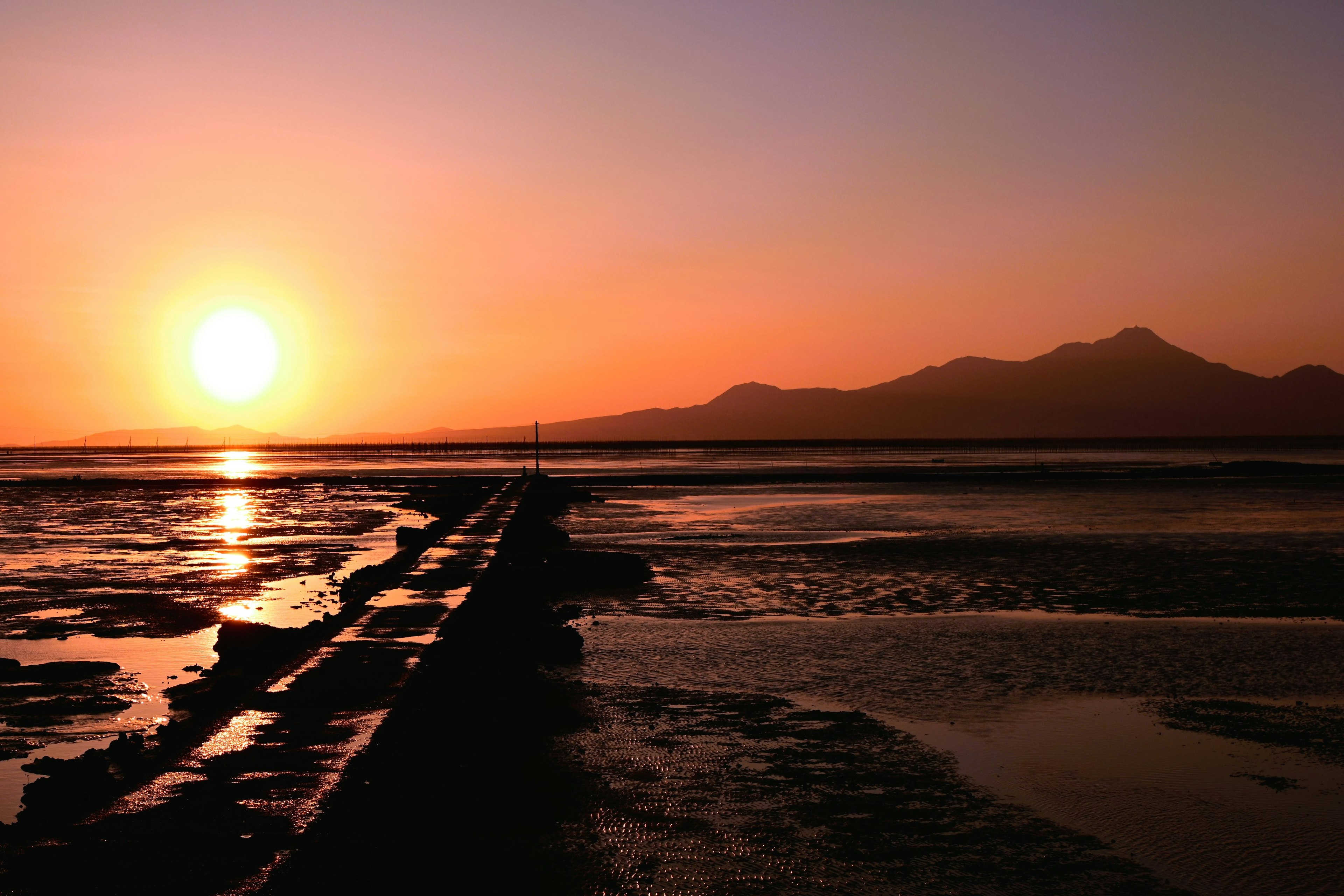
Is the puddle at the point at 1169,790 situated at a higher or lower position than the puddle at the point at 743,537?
higher

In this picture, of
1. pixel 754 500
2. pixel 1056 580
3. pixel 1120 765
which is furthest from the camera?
pixel 754 500

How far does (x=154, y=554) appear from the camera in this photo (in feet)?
84.8

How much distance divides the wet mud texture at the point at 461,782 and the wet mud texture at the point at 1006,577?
4866mm

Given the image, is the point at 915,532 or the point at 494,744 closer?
the point at 494,744

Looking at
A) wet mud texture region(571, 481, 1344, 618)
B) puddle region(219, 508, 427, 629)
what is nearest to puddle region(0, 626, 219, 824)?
puddle region(219, 508, 427, 629)

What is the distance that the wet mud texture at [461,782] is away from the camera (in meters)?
6.14

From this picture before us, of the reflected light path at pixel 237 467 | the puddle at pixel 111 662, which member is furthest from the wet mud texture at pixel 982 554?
the reflected light path at pixel 237 467

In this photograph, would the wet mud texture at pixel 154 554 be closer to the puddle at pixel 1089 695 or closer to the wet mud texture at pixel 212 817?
the wet mud texture at pixel 212 817

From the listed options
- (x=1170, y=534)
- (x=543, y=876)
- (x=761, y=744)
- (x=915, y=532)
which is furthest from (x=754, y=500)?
(x=543, y=876)

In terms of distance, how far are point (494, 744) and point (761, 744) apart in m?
2.43

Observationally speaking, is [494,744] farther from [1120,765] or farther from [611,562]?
[611,562]

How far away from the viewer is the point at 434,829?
687 cm

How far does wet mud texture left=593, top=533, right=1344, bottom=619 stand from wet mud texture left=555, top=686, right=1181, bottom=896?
23.8 feet

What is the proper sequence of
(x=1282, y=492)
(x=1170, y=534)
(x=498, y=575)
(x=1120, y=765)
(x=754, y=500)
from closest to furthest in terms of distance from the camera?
(x=1120, y=765), (x=498, y=575), (x=1170, y=534), (x=754, y=500), (x=1282, y=492)
